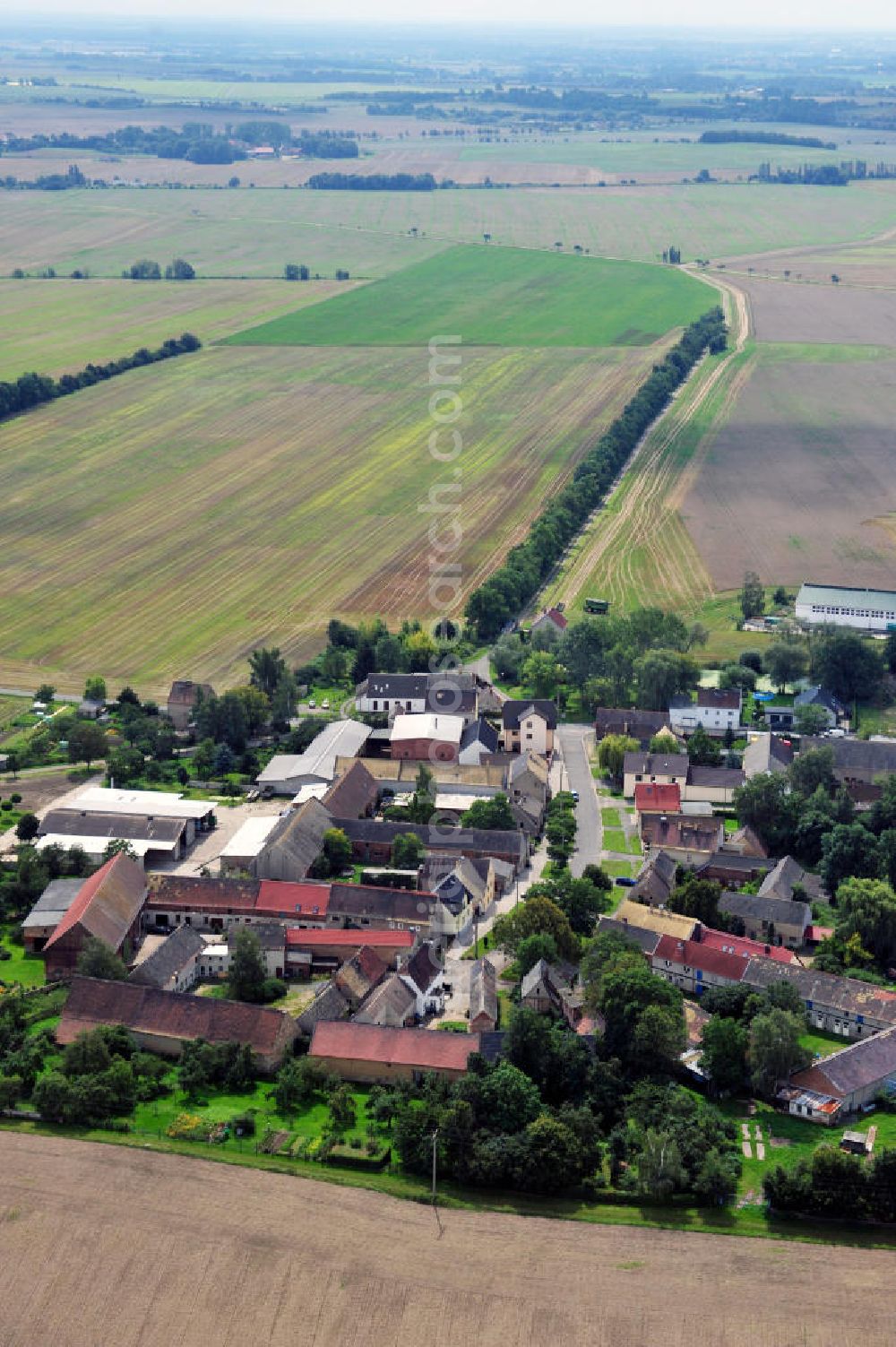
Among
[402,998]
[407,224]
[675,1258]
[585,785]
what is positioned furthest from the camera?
[407,224]

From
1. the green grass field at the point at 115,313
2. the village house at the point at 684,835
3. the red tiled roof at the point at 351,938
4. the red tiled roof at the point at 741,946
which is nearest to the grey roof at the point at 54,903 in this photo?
the red tiled roof at the point at 351,938

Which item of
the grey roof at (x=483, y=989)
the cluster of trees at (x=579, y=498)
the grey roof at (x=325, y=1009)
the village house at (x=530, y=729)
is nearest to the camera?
the grey roof at (x=325, y=1009)

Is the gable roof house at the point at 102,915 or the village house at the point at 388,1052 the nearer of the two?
the village house at the point at 388,1052

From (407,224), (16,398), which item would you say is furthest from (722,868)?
(407,224)

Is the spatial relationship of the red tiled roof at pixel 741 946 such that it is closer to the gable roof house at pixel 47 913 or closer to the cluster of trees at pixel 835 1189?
the cluster of trees at pixel 835 1189

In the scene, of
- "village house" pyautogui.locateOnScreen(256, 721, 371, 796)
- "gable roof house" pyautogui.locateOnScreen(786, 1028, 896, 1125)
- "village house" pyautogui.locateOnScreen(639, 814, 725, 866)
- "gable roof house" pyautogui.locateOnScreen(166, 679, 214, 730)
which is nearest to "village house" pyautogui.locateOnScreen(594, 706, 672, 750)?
"village house" pyautogui.locateOnScreen(639, 814, 725, 866)

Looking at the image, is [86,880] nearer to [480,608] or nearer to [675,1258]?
[675,1258]

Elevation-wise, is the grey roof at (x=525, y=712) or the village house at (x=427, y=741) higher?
the grey roof at (x=525, y=712)

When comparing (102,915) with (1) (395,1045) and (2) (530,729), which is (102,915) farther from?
(2) (530,729)
